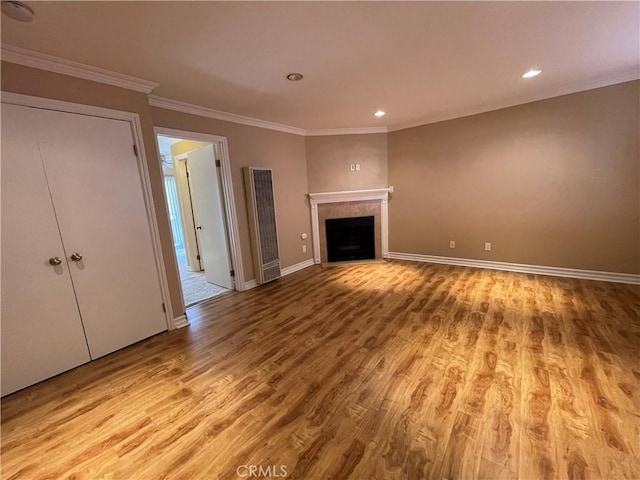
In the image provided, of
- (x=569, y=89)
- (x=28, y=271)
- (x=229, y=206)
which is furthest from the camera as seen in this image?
(x=229, y=206)

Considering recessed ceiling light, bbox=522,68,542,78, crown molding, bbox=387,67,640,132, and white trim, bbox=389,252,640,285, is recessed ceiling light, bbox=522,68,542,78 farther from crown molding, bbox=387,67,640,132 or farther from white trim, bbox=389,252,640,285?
white trim, bbox=389,252,640,285

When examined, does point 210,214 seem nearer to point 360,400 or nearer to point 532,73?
point 360,400

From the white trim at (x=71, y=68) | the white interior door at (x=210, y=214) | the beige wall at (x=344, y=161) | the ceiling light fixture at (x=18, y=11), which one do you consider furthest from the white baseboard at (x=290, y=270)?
the ceiling light fixture at (x=18, y=11)

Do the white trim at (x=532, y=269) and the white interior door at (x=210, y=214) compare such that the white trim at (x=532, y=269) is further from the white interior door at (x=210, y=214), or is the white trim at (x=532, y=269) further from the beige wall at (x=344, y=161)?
the white interior door at (x=210, y=214)

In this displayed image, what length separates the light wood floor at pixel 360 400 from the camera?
1.33 m

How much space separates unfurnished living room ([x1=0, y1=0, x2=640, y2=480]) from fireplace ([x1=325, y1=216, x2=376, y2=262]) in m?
1.10

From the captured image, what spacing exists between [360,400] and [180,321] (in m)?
2.17

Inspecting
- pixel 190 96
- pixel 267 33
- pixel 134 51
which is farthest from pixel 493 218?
pixel 134 51

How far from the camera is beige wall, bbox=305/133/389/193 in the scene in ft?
16.0

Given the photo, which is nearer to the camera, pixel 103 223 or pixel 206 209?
pixel 103 223

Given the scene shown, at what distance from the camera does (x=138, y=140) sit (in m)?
2.49

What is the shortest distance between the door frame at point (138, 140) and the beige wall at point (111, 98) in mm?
35

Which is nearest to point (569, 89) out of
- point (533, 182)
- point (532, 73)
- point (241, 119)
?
point (532, 73)

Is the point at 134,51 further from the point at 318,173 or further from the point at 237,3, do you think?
the point at 318,173
